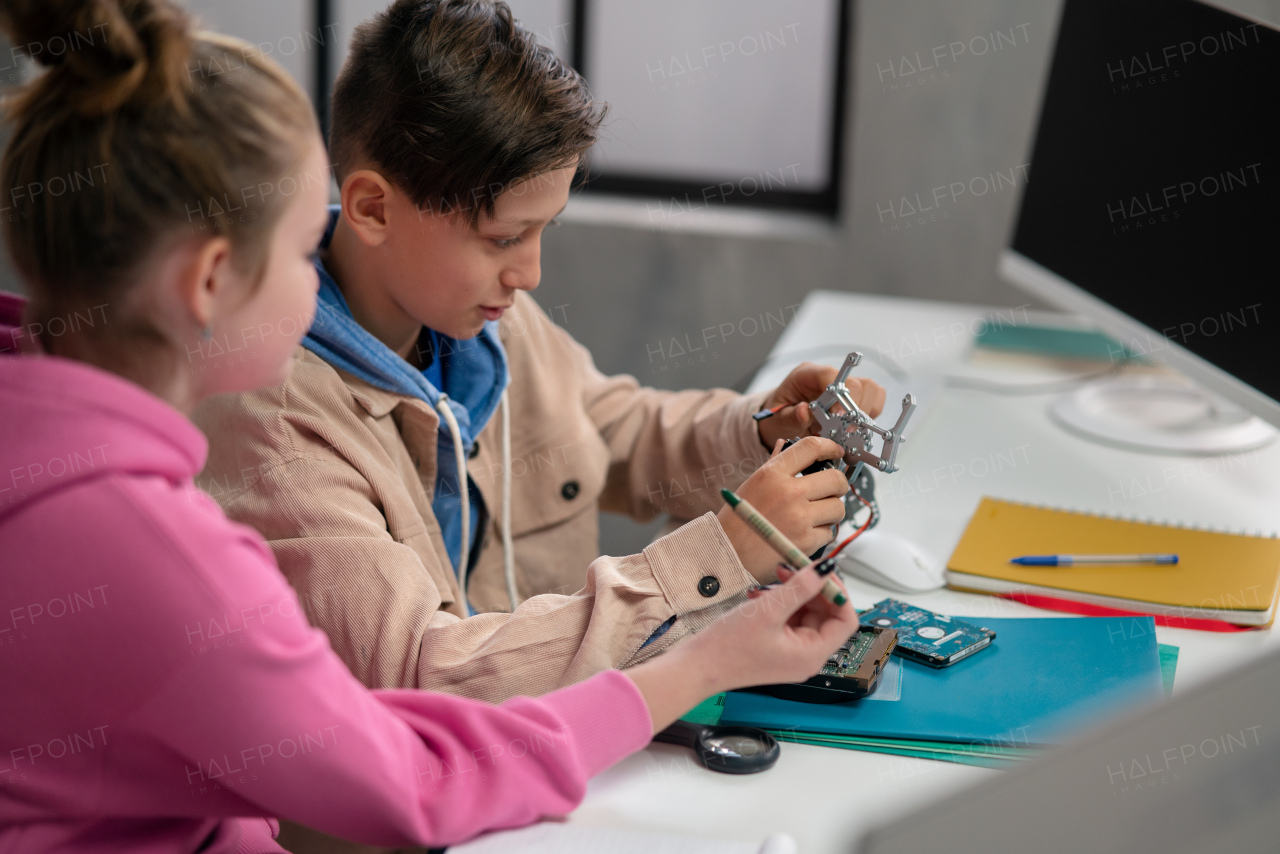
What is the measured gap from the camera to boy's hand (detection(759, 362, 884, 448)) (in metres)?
1.16

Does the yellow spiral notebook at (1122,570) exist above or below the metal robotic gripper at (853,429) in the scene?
below

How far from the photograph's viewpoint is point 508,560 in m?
1.24

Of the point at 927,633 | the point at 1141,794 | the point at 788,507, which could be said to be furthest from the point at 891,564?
the point at 1141,794

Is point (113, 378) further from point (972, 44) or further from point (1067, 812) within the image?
point (972, 44)

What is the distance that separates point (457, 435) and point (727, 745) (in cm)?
41

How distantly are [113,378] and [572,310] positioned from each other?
226 centimetres

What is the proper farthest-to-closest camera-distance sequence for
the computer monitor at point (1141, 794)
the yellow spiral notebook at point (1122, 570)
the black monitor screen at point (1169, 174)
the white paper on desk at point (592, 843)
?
the black monitor screen at point (1169, 174), the yellow spiral notebook at point (1122, 570), the white paper on desk at point (592, 843), the computer monitor at point (1141, 794)

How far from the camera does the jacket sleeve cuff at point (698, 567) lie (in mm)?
911

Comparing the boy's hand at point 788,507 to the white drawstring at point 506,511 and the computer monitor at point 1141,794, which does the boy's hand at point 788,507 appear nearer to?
the white drawstring at point 506,511

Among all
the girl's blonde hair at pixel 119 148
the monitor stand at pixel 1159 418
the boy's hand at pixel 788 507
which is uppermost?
the girl's blonde hair at pixel 119 148

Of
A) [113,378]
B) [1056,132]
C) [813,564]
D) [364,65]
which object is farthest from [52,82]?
[1056,132]

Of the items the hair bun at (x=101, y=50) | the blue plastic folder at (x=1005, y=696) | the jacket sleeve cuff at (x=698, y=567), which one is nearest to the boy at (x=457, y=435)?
the jacket sleeve cuff at (x=698, y=567)

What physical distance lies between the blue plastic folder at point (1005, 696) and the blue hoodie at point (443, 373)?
400 millimetres

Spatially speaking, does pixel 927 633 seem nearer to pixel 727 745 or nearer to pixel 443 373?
pixel 727 745
